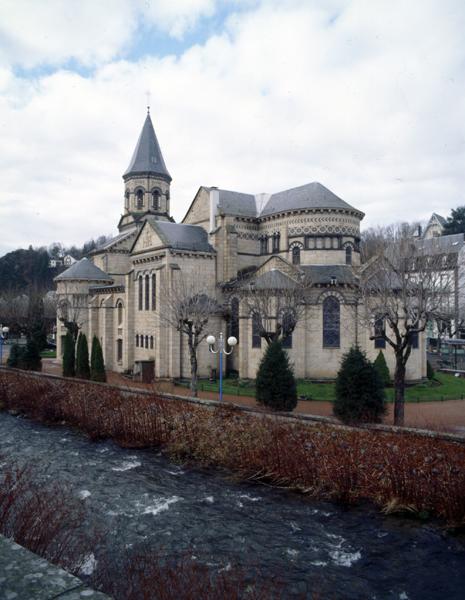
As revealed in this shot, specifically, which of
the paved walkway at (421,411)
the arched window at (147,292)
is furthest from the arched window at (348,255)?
the arched window at (147,292)

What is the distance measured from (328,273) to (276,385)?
48.2ft

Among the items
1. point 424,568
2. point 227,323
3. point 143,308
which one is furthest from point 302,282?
point 424,568

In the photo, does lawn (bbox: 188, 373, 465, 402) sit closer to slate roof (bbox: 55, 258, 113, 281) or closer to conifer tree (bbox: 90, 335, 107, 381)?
conifer tree (bbox: 90, 335, 107, 381)

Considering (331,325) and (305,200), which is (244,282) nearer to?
(331,325)

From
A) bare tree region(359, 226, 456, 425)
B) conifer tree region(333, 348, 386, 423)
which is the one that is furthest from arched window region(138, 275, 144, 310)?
conifer tree region(333, 348, 386, 423)

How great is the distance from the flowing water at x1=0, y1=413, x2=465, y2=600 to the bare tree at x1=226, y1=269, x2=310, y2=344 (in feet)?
43.1

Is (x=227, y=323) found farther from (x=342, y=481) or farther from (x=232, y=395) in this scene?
(x=342, y=481)

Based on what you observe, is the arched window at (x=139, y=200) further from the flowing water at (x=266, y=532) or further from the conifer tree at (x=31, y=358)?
the flowing water at (x=266, y=532)

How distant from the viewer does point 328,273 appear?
3556 cm

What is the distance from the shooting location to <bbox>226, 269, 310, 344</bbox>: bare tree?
97.3 ft

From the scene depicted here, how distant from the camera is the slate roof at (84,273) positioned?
1849 inches

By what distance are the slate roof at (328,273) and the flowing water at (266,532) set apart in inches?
775

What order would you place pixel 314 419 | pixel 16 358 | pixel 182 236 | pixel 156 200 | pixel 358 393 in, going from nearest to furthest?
pixel 314 419, pixel 358 393, pixel 182 236, pixel 16 358, pixel 156 200

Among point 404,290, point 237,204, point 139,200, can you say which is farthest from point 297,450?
point 139,200
